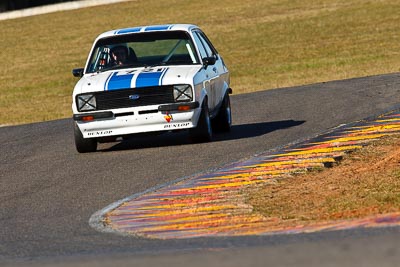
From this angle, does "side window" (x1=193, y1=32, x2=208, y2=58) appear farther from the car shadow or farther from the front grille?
the front grille

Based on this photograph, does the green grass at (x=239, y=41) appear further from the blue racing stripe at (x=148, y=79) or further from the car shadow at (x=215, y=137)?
the blue racing stripe at (x=148, y=79)

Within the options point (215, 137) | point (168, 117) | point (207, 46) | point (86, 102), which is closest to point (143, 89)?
point (168, 117)

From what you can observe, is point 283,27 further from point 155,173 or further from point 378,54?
point 155,173

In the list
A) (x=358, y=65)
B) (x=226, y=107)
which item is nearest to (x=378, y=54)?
(x=358, y=65)

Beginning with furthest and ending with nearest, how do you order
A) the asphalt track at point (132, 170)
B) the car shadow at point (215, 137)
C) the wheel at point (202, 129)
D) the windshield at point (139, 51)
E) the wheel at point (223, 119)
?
the wheel at point (223, 119), the car shadow at point (215, 137), the windshield at point (139, 51), the wheel at point (202, 129), the asphalt track at point (132, 170)

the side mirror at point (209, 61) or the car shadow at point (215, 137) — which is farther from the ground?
the side mirror at point (209, 61)

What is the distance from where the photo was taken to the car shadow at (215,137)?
14508 millimetres

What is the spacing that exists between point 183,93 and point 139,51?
3.06ft

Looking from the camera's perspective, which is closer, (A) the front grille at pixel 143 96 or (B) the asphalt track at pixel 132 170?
(B) the asphalt track at pixel 132 170

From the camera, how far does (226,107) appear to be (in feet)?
50.9

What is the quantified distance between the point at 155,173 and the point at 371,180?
2622mm

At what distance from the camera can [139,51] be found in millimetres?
13969

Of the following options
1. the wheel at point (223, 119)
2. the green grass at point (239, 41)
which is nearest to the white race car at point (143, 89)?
the wheel at point (223, 119)

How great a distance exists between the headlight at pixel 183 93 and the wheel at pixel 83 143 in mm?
1198
